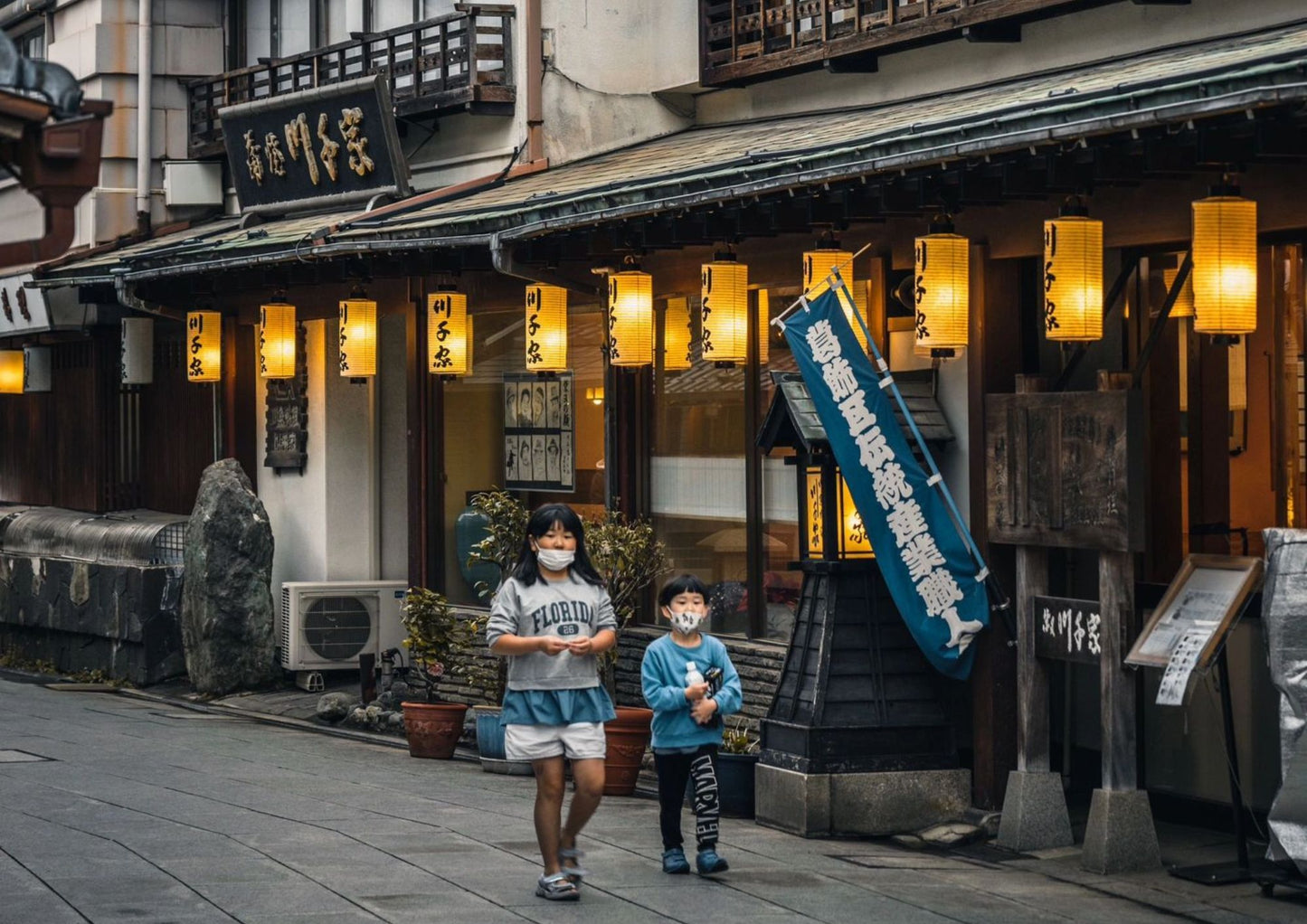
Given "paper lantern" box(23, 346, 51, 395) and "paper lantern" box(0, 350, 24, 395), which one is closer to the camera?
"paper lantern" box(23, 346, 51, 395)

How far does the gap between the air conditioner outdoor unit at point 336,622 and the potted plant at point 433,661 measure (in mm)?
4100

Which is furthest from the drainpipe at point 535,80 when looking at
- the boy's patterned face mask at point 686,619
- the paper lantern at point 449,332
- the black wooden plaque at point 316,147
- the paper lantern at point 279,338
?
the boy's patterned face mask at point 686,619

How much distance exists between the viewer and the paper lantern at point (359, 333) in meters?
19.3

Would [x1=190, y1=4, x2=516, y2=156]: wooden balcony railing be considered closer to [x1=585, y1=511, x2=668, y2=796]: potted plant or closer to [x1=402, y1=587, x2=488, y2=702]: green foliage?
[x1=585, y1=511, x2=668, y2=796]: potted plant

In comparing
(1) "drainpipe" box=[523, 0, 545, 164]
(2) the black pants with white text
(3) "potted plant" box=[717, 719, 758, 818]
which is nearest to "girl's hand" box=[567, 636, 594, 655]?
(2) the black pants with white text

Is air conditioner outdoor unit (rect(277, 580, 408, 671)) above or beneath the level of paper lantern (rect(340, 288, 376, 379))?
beneath

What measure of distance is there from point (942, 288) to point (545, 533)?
138 inches

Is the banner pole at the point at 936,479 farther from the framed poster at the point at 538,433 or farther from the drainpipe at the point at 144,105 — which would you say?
the drainpipe at the point at 144,105

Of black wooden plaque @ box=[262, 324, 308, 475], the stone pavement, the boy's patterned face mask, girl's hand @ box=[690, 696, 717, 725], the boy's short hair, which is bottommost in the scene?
the stone pavement

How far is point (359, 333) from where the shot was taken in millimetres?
19359

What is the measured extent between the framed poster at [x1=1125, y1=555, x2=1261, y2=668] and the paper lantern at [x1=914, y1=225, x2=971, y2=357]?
212cm

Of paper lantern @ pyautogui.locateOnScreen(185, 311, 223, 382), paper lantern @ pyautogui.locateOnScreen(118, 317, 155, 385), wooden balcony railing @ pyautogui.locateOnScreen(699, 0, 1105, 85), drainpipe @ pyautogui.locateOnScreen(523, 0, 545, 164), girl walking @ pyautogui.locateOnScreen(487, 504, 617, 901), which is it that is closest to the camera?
girl walking @ pyautogui.locateOnScreen(487, 504, 617, 901)

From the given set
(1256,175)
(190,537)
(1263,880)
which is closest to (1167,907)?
(1263,880)

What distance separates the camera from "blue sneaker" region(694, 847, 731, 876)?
11.2 metres
